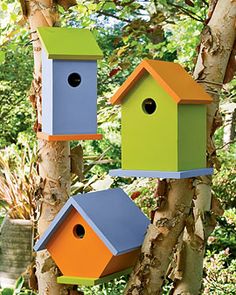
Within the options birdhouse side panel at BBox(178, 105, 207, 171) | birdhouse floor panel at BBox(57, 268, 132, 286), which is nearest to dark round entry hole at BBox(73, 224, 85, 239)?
birdhouse floor panel at BBox(57, 268, 132, 286)

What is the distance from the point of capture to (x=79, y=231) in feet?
6.14

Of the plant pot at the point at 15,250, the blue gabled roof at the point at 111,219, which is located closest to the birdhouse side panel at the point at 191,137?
the blue gabled roof at the point at 111,219

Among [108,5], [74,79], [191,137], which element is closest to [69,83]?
[74,79]

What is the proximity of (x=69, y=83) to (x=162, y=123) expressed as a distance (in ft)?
1.12

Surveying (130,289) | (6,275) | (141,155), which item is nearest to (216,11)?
(141,155)

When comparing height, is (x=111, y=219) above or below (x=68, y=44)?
below

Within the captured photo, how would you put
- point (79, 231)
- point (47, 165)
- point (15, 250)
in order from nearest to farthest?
point (79, 231) < point (47, 165) < point (15, 250)

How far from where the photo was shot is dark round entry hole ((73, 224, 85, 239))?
1826mm

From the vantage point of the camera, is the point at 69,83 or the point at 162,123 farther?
the point at 69,83

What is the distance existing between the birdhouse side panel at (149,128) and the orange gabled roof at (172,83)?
2 cm

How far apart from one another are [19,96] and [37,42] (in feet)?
19.6

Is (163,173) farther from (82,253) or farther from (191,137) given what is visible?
(82,253)

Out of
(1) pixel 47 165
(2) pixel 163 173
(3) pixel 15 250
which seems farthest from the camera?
(3) pixel 15 250

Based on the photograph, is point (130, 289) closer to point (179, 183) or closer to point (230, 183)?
point (179, 183)
